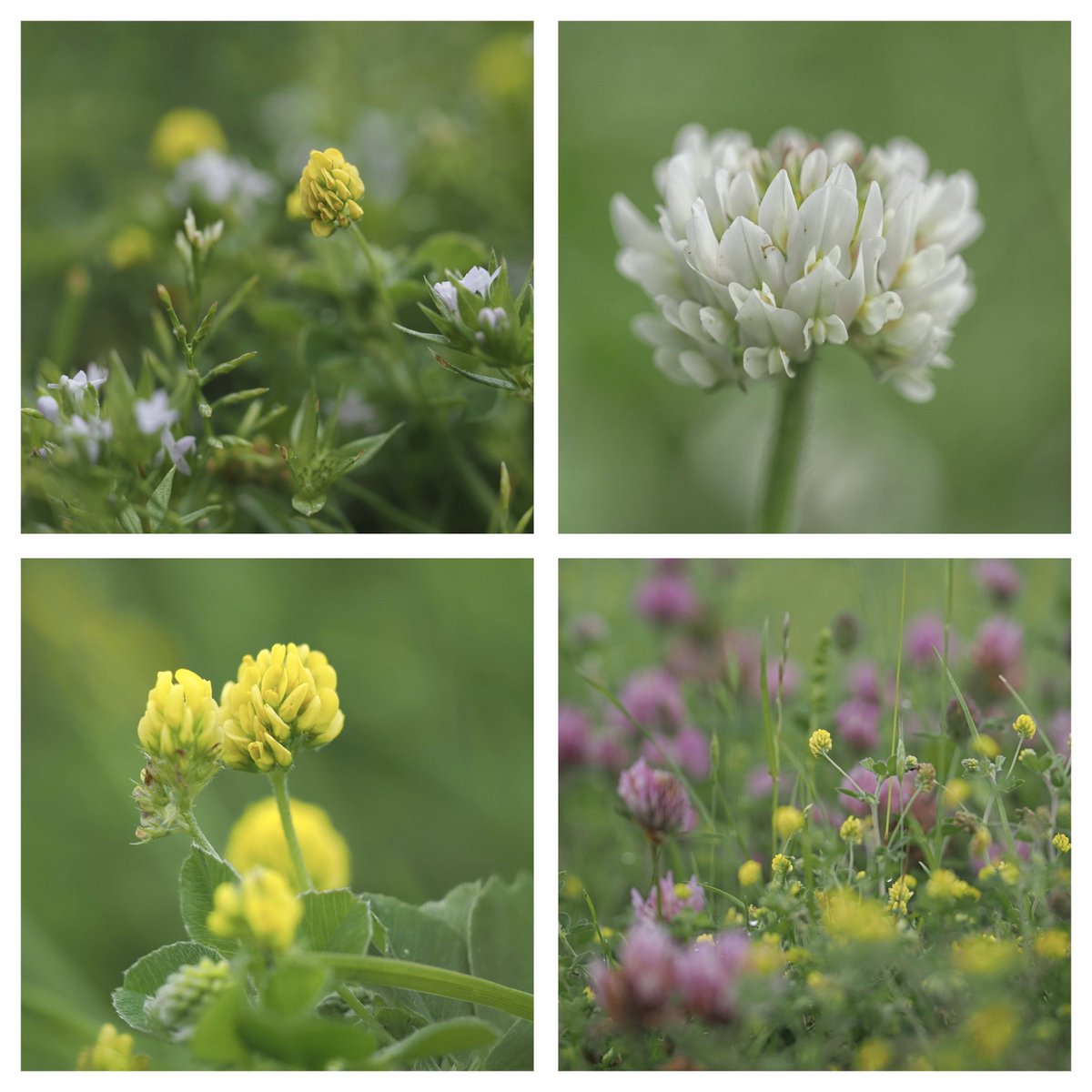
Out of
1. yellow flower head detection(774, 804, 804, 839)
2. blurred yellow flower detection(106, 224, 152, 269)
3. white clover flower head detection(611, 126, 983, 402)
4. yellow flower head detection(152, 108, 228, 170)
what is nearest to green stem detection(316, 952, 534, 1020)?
yellow flower head detection(774, 804, 804, 839)

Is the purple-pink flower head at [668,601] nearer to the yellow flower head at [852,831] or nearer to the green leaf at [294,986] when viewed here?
the yellow flower head at [852,831]

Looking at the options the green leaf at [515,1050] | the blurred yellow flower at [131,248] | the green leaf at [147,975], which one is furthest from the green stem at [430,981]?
the blurred yellow flower at [131,248]

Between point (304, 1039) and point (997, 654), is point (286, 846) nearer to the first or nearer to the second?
point (304, 1039)

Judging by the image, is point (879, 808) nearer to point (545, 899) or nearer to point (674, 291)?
point (545, 899)

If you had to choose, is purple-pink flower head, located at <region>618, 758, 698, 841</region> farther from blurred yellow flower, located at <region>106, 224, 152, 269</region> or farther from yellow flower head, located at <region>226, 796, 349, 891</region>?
blurred yellow flower, located at <region>106, 224, 152, 269</region>

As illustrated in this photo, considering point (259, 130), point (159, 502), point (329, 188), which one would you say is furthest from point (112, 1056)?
point (259, 130)

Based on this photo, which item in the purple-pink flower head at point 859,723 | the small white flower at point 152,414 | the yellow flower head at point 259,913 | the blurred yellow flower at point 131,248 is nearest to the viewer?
the yellow flower head at point 259,913
